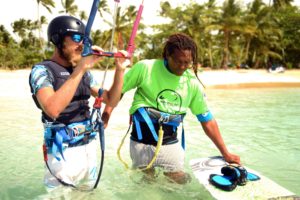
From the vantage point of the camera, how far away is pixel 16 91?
52.4 ft

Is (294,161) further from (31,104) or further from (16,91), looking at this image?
(16,91)

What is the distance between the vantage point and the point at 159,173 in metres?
3.55

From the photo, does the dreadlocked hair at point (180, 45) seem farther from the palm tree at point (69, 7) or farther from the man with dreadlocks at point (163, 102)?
the palm tree at point (69, 7)

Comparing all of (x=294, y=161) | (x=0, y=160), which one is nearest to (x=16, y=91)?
(x=0, y=160)

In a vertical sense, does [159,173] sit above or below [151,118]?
below

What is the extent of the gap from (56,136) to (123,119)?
22.3 feet

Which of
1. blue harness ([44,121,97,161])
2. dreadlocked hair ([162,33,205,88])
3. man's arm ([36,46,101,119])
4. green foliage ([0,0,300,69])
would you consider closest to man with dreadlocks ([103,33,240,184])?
dreadlocked hair ([162,33,205,88])

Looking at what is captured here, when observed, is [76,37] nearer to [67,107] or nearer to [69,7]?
[67,107]

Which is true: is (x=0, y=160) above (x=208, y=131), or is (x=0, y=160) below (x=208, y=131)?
below

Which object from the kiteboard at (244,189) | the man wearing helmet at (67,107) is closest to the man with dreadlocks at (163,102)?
the kiteboard at (244,189)

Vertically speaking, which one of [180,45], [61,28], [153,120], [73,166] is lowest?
[73,166]

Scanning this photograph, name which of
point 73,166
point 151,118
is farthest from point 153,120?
point 73,166

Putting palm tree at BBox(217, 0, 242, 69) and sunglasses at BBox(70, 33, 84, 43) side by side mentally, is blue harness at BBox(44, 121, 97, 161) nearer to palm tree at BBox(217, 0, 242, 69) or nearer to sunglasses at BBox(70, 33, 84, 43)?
sunglasses at BBox(70, 33, 84, 43)

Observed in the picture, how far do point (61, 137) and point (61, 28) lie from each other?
2.50 ft
